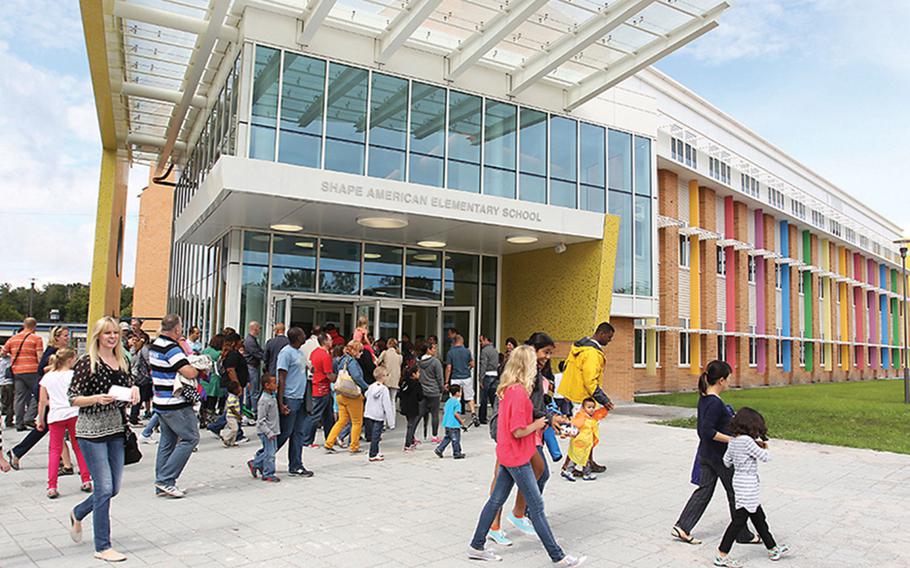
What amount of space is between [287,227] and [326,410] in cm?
502

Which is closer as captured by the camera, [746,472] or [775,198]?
[746,472]

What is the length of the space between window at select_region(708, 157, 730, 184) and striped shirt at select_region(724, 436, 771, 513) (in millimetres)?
25196

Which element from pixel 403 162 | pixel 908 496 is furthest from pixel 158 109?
pixel 908 496

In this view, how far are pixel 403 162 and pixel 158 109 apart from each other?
32.1 feet

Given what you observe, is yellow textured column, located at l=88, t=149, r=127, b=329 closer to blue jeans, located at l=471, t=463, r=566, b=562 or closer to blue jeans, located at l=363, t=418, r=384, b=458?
blue jeans, located at l=363, t=418, r=384, b=458

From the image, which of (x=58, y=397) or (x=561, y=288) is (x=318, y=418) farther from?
(x=561, y=288)

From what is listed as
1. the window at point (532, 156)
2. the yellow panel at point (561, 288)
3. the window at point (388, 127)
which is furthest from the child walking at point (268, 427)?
the window at point (532, 156)

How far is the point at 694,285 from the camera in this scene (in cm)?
2800

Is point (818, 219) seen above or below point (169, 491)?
above

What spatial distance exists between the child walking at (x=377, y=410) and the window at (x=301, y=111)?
5.86 m

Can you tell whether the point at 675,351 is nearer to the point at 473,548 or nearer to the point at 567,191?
the point at 567,191

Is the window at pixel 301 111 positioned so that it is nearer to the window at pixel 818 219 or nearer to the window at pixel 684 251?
the window at pixel 684 251

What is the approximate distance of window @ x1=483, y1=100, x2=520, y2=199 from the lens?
16234mm

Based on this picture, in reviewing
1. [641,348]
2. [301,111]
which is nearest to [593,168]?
[301,111]
